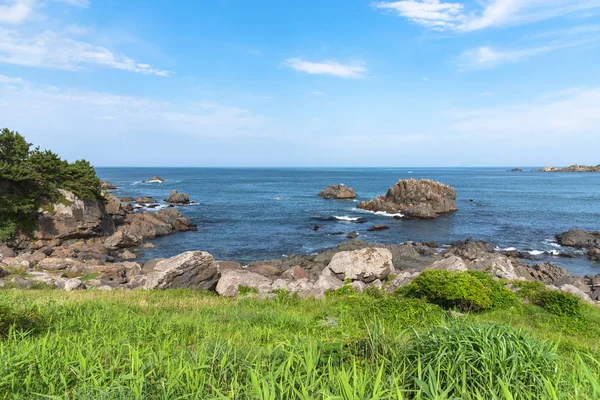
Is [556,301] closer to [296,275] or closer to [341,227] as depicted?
[296,275]

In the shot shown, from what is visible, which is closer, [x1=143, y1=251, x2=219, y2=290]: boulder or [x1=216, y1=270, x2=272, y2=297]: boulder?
[x1=143, y1=251, x2=219, y2=290]: boulder

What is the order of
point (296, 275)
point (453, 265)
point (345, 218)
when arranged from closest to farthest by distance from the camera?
point (453, 265), point (296, 275), point (345, 218)

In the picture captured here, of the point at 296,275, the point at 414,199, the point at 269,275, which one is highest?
the point at 414,199

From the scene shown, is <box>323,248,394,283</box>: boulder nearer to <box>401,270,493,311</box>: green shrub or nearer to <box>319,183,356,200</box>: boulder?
<box>401,270,493,311</box>: green shrub

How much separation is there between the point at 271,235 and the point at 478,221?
1334 inches

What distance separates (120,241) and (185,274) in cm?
2527

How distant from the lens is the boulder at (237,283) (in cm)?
1846

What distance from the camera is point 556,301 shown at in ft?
46.0

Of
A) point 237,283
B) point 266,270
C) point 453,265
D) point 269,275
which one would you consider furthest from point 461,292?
point 266,270

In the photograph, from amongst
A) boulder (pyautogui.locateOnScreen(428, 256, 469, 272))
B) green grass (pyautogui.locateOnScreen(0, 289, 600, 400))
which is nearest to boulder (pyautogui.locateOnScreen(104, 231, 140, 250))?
green grass (pyautogui.locateOnScreen(0, 289, 600, 400))

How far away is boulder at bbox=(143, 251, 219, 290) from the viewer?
18.2m

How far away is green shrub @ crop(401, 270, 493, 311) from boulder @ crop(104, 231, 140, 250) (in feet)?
115

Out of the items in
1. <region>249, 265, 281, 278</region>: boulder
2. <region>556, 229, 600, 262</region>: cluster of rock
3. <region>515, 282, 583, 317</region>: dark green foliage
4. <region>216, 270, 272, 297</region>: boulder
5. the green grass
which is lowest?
<region>249, 265, 281, 278</region>: boulder

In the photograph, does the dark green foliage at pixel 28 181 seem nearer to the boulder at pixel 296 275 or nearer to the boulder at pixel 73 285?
the boulder at pixel 73 285
